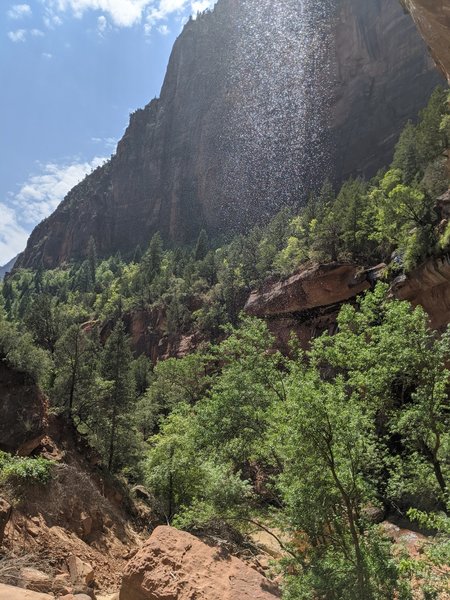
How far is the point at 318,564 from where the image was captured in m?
7.87

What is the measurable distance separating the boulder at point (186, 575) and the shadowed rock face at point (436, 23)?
15159mm

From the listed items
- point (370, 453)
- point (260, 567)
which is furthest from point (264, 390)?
point (370, 453)

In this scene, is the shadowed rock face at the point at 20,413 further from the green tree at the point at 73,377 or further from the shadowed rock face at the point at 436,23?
the shadowed rock face at the point at 436,23

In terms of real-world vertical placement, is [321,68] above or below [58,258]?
above

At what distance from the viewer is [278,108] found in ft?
339

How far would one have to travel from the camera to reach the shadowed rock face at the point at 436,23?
12.5 meters

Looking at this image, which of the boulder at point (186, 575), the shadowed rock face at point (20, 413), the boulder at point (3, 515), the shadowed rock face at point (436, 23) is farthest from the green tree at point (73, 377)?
the shadowed rock face at point (436, 23)

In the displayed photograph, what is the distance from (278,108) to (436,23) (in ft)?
321

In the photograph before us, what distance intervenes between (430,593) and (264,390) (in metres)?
9.17

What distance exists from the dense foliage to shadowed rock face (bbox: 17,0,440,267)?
3960 cm

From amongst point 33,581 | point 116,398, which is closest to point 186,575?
point 33,581

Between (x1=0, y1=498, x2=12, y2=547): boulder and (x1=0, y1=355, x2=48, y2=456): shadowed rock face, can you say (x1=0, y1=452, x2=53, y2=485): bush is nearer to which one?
(x1=0, y1=498, x2=12, y2=547): boulder

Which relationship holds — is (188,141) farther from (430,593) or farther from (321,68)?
(430,593)

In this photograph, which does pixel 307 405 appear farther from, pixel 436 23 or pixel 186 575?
pixel 436 23
